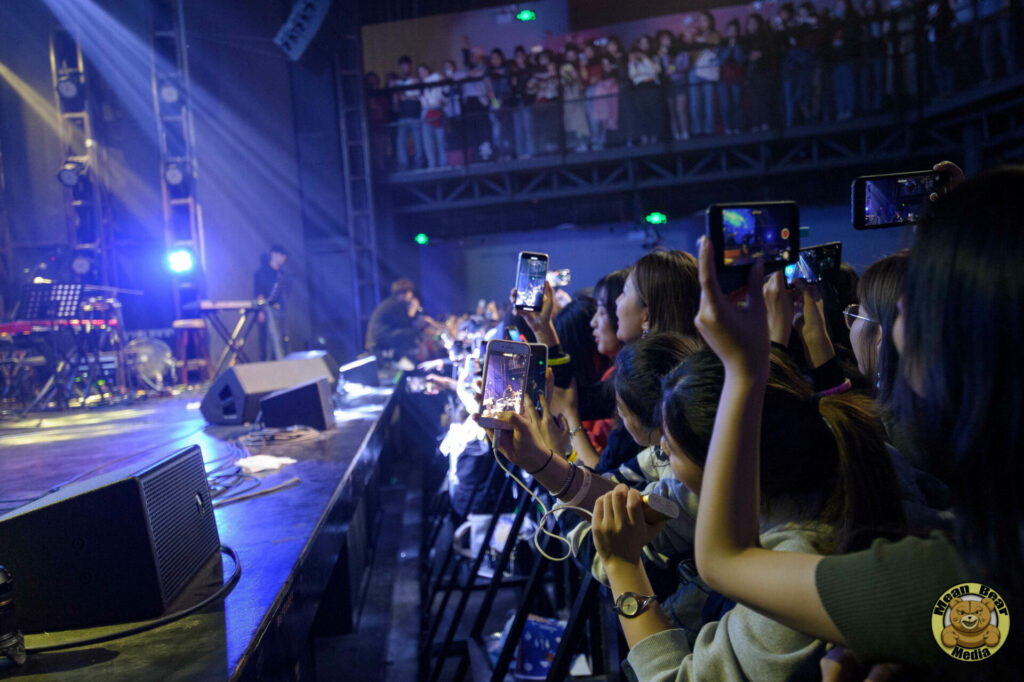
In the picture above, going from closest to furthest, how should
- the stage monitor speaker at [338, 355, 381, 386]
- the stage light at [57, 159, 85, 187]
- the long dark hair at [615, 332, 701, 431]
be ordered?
the long dark hair at [615, 332, 701, 431], the stage monitor speaker at [338, 355, 381, 386], the stage light at [57, 159, 85, 187]

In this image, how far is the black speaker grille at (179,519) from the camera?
50.9 inches

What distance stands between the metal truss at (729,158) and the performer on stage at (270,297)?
6.98 ft

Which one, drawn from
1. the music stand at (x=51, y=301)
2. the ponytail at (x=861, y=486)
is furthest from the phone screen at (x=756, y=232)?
the music stand at (x=51, y=301)

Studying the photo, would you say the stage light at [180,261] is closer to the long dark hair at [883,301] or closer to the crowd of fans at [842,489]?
the crowd of fans at [842,489]

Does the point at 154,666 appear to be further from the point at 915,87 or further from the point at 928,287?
the point at 915,87

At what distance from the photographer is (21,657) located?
3.76 ft

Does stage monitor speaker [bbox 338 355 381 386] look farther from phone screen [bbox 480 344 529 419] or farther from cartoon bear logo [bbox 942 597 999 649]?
cartoon bear logo [bbox 942 597 999 649]

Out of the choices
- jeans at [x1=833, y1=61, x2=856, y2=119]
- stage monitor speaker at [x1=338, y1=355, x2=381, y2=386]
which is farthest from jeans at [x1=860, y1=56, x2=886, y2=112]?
stage monitor speaker at [x1=338, y1=355, x2=381, y2=386]

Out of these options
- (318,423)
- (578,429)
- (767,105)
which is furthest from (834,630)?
(767,105)

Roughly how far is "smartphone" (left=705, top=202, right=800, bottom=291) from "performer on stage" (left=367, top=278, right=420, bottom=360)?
6669mm

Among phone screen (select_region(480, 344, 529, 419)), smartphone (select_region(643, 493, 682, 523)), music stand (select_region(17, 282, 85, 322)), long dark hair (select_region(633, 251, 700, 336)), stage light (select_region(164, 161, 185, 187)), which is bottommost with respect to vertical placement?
smartphone (select_region(643, 493, 682, 523))

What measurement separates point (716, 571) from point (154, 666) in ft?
2.90

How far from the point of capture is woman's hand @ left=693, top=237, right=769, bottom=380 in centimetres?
75

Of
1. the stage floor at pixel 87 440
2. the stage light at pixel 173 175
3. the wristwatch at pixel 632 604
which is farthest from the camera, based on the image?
the stage light at pixel 173 175
